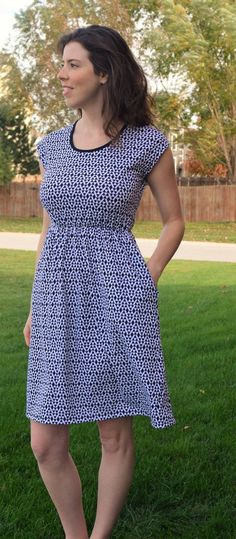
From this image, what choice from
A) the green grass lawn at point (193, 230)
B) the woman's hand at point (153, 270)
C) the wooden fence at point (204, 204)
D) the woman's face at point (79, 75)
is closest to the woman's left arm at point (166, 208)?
the woman's hand at point (153, 270)

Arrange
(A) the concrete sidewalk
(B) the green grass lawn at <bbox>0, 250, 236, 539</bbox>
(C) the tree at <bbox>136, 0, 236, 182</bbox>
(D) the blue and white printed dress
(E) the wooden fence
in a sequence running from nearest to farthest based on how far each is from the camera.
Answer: (D) the blue and white printed dress < (B) the green grass lawn at <bbox>0, 250, 236, 539</bbox> < (A) the concrete sidewalk < (C) the tree at <bbox>136, 0, 236, 182</bbox> < (E) the wooden fence

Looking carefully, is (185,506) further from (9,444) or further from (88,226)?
(88,226)

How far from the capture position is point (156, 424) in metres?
2.94

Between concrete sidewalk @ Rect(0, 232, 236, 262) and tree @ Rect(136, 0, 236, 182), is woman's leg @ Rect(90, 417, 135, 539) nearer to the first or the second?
concrete sidewalk @ Rect(0, 232, 236, 262)

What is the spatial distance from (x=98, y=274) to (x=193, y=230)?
921 inches

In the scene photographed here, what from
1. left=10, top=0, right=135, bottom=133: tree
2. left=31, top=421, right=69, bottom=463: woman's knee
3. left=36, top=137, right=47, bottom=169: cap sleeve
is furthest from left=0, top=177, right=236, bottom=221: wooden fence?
left=31, top=421, right=69, bottom=463: woman's knee

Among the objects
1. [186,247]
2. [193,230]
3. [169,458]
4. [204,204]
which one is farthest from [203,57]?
[169,458]

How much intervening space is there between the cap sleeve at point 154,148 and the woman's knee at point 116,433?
0.81 m

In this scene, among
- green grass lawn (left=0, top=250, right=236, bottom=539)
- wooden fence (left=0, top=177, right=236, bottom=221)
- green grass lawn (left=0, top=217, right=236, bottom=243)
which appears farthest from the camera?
wooden fence (left=0, top=177, right=236, bottom=221)

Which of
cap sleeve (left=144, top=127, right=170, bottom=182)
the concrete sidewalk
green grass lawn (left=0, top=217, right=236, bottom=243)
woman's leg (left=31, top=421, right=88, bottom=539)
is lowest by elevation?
green grass lawn (left=0, top=217, right=236, bottom=243)

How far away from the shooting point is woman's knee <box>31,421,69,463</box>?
297 centimetres

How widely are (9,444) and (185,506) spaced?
3.79 feet

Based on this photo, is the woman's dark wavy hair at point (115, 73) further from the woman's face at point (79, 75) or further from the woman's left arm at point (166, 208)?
the woman's left arm at point (166, 208)

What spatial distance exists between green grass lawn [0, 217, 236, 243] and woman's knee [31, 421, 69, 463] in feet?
63.4
